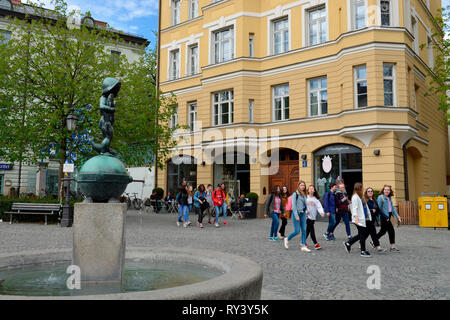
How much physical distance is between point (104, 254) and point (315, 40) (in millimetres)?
19202

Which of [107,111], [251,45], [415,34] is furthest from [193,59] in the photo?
[107,111]

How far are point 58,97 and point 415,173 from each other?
1908cm

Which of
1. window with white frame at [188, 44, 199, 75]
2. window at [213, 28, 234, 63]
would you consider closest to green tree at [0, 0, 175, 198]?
window at [213, 28, 234, 63]

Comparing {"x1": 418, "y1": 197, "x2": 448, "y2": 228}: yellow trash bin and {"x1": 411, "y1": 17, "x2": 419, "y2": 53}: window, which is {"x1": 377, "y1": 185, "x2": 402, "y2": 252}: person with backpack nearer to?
{"x1": 418, "y1": 197, "x2": 448, "y2": 228}: yellow trash bin

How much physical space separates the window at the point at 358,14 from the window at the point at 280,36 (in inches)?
167

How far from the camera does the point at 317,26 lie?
21016mm

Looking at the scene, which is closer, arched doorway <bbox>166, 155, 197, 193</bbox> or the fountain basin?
the fountain basin

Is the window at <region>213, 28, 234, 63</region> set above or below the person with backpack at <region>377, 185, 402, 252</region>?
above

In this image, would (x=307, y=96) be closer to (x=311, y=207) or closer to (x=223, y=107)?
(x=223, y=107)

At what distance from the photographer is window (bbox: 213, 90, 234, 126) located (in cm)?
2312

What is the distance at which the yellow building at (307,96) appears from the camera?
1802 cm

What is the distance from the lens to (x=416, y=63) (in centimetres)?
2034

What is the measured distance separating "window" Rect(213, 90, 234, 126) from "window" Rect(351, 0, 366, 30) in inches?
311
